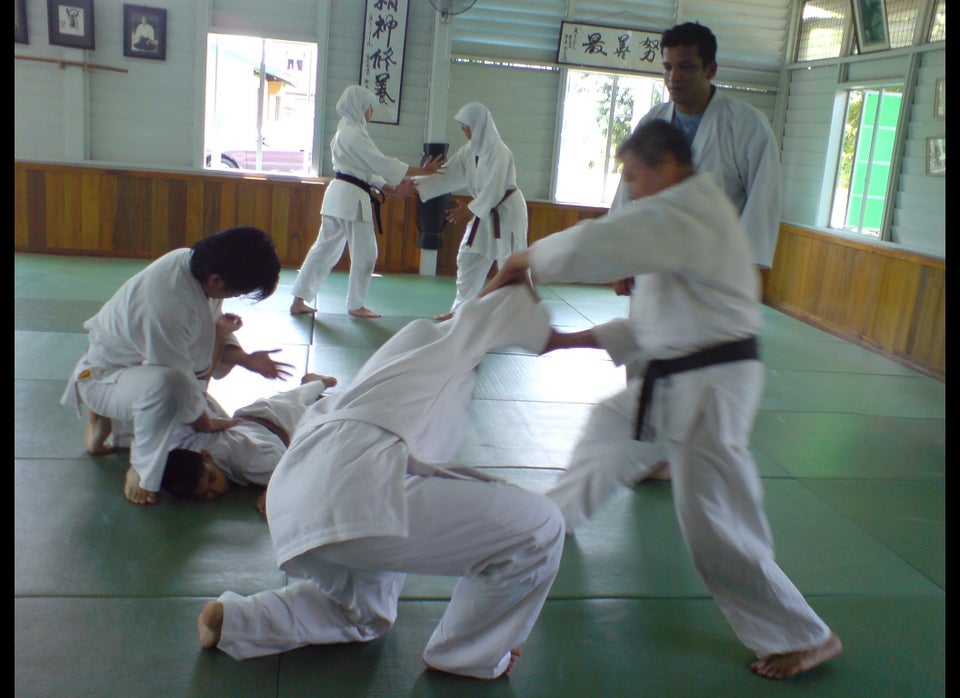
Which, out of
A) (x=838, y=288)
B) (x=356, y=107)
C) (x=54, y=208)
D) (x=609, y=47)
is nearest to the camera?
(x=54, y=208)

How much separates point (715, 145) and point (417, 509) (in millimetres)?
1229

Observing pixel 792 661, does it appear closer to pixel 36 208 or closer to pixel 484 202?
pixel 36 208

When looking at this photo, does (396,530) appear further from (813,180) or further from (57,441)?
(813,180)

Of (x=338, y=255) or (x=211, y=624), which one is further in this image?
(x=338, y=255)

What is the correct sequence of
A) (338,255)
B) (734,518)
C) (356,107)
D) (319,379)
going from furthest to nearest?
(338,255)
(356,107)
(319,379)
(734,518)

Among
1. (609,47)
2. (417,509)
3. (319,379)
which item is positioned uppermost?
(609,47)

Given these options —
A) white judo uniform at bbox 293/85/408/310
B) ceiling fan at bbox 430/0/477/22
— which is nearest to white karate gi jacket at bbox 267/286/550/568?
ceiling fan at bbox 430/0/477/22

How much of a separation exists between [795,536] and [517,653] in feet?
3.51

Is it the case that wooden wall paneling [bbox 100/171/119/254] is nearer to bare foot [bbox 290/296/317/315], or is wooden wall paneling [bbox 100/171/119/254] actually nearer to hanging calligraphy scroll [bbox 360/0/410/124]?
bare foot [bbox 290/296/317/315]

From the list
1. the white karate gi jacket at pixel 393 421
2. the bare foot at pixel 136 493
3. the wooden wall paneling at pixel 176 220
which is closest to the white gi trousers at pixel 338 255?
the bare foot at pixel 136 493

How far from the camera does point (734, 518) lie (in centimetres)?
152

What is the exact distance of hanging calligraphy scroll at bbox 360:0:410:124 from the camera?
17.2ft

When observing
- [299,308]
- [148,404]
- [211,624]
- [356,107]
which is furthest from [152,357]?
[356,107]

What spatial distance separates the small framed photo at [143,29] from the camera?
0.60m
